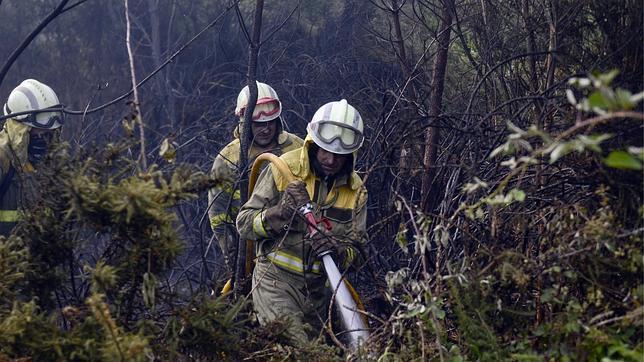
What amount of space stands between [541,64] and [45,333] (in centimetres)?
331

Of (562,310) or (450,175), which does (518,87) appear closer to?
(450,175)

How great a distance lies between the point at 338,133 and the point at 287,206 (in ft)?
1.69

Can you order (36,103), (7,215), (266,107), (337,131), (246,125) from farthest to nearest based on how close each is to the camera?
(266,107)
(36,103)
(7,215)
(246,125)
(337,131)

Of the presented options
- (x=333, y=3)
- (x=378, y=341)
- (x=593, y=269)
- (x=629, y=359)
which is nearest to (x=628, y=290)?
A: (x=593, y=269)

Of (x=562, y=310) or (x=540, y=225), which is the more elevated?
(x=540, y=225)

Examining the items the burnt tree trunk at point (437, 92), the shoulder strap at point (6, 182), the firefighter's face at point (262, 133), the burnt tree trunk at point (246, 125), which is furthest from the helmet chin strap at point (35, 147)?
the burnt tree trunk at point (437, 92)

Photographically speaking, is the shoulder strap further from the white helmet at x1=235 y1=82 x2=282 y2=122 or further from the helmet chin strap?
the white helmet at x1=235 y1=82 x2=282 y2=122

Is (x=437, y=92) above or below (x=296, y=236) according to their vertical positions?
above

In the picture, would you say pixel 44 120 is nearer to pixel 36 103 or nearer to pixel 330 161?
pixel 36 103

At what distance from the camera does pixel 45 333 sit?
3369mm

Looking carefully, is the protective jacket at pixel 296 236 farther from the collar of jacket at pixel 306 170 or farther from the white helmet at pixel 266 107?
the white helmet at pixel 266 107

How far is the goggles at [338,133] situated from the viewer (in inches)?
191

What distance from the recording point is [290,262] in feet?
16.1

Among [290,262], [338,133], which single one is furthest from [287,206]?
[338,133]
